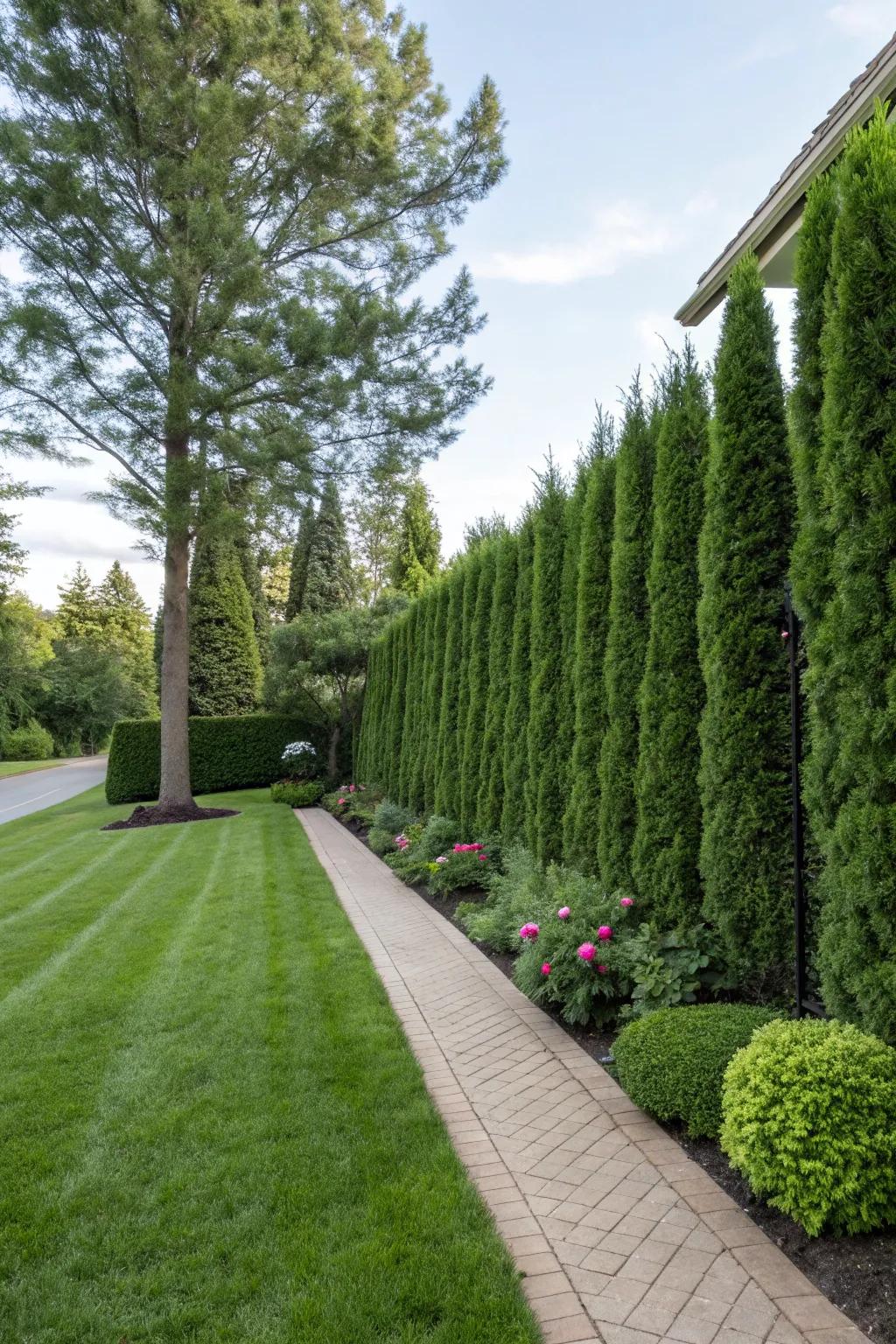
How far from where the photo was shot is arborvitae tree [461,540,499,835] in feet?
30.2

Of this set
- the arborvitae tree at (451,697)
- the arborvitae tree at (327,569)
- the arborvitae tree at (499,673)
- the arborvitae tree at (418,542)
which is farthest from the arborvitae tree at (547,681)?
the arborvitae tree at (327,569)

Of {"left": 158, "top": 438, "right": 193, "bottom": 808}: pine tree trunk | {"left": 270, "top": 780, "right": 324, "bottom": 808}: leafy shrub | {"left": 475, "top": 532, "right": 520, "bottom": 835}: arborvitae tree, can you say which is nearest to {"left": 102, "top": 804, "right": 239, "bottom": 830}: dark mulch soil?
{"left": 158, "top": 438, "right": 193, "bottom": 808}: pine tree trunk

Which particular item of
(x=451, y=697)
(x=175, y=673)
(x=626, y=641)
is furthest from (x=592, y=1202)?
(x=175, y=673)

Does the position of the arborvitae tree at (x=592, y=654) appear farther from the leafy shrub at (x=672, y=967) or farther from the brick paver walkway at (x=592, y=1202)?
the brick paver walkway at (x=592, y=1202)

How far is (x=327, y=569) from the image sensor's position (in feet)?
87.8

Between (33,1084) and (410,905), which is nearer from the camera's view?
(33,1084)

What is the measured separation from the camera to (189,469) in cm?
1390

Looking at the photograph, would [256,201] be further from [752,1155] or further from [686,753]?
[752,1155]

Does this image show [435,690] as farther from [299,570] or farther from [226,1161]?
[299,570]

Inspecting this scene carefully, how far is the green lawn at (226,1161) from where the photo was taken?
2.26 metres

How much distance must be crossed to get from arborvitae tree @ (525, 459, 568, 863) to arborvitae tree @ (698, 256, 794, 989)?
2.52 metres

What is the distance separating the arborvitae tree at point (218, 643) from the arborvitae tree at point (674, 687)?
62.9ft

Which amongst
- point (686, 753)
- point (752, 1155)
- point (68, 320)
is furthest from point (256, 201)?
point (752, 1155)

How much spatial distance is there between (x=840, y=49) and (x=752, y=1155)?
25.3 feet
